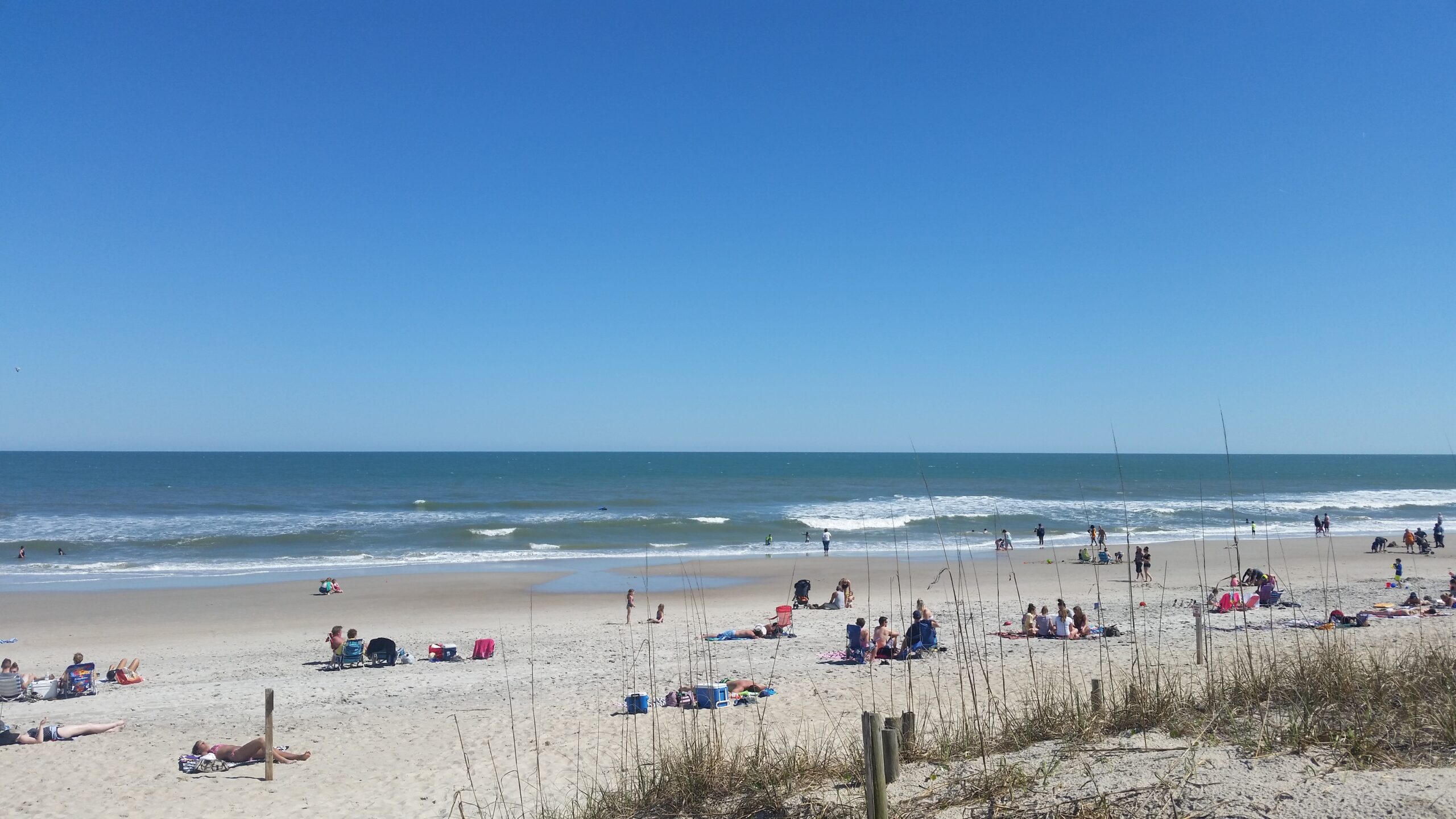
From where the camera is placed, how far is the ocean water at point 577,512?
32844 mm

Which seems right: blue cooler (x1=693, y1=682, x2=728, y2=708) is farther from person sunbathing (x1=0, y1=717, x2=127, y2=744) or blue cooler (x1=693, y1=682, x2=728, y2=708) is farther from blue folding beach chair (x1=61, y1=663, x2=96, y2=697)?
blue folding beach chair (x1=61, y1=663, x2=96, y2=697)

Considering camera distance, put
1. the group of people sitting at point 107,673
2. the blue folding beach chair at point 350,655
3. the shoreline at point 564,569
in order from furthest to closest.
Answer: the shoreline at point 564,569
the blue folding beach chair at point 350,655
the group of people sitting at point 107,673

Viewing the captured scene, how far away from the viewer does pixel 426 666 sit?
14.4 m

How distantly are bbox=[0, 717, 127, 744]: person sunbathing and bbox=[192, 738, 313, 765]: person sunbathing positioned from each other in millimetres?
2380

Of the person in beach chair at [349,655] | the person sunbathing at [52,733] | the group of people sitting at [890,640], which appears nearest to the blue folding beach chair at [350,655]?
the person in beach chair at [349,655]

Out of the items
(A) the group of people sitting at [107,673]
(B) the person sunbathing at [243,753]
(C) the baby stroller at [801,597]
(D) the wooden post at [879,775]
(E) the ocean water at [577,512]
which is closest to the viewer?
(D) the wooden post at [879,775]

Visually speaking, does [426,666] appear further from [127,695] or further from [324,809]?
[324,809]

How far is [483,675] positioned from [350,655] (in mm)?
2662

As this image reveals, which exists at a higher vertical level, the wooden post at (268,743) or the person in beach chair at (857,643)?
the wooden post at (268,743)

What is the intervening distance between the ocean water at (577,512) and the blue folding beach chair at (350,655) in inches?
297

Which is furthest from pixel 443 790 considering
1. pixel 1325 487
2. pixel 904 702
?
pixel 1325 487

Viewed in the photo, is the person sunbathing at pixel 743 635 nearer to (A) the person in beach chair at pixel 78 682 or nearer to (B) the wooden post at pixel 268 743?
(B) the wooden post at pixel 268 743

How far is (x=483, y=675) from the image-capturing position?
1360 cm

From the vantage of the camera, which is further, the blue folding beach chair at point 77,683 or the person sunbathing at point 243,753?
the blue folding beach chair at point 77,683
